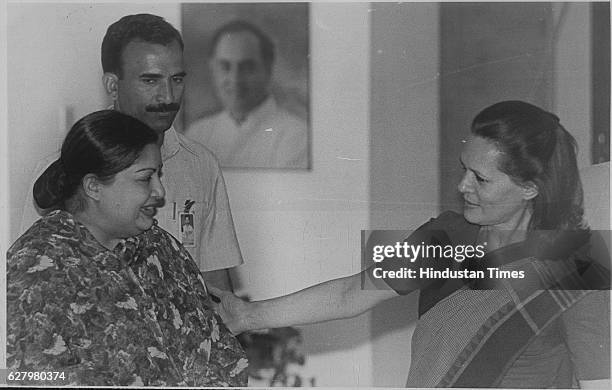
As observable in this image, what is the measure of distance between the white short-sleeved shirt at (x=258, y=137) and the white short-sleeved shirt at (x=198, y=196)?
0.05m

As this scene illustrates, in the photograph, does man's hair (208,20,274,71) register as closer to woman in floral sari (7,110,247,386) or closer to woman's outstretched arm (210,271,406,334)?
woman in floral sari (7,110,247,386)

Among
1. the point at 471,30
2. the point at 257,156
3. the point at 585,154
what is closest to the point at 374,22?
the point at 471,30

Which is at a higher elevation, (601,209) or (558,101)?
(558,101)

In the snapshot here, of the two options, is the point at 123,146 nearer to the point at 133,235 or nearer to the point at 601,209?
the point at 133,235

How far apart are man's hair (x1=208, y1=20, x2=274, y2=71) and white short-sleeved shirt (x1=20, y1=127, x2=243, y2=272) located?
1.22ft

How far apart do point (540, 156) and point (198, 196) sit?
1.27 metres

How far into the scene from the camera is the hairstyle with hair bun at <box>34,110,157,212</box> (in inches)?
126

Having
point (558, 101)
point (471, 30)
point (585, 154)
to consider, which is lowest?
point (585, 154)

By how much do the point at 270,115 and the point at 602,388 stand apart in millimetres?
1613

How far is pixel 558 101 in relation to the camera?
315cm

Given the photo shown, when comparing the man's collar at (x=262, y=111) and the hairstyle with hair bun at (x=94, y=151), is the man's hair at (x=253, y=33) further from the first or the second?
the hairstyle with hair bun at (x=94, y=151)

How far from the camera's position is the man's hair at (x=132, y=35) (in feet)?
10.6

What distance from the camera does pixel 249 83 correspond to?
10.5ft

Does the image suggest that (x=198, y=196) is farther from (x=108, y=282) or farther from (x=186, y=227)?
(x=108, y=282)
